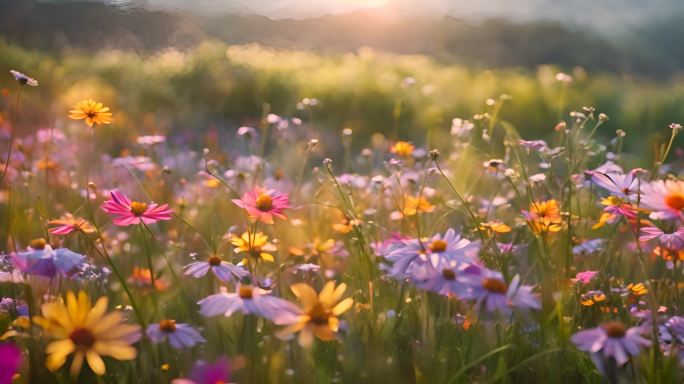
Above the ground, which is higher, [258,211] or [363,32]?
[258,211]

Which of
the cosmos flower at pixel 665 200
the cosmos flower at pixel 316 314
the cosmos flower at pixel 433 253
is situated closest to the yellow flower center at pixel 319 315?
the cosmos flower at pixel 316 314

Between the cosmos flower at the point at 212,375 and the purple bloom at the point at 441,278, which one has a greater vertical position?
the purple bloom at the point at 441,278

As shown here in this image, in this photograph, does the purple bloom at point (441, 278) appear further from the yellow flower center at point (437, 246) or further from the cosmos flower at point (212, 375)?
the cosmos flower at point (212, 375)

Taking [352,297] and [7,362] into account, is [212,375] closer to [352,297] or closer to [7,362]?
[7,362]

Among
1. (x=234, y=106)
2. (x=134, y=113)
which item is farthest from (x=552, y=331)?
(x=234, y=106)

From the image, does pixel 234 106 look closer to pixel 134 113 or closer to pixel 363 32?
pixel 134 113

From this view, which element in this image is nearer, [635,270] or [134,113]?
[635,270]
